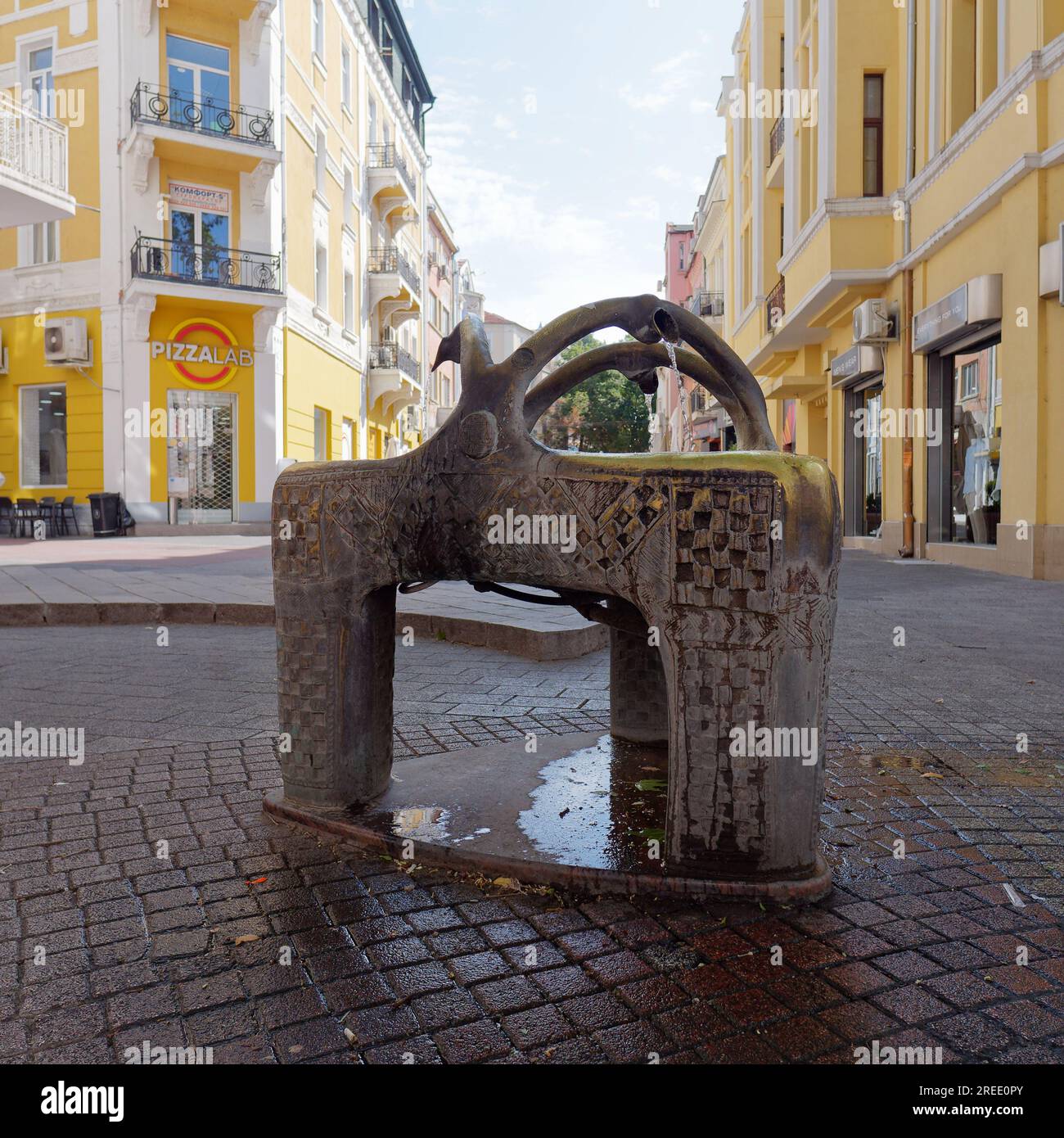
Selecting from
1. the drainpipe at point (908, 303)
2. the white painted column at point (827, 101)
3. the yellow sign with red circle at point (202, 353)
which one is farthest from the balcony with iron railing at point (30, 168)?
the drainpipe at point (908, 303)

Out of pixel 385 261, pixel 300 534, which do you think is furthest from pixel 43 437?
pixel 300 534

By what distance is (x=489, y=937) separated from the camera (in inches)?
74.0

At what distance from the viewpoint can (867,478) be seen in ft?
57.6

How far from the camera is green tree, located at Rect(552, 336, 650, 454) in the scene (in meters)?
60.8

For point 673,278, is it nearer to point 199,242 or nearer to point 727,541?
point 199,242

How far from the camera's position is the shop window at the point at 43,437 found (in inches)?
811

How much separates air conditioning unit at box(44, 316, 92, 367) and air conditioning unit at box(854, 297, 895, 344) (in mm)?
14951

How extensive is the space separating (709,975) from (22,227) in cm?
2343

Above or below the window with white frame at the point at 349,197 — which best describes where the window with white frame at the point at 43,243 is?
below

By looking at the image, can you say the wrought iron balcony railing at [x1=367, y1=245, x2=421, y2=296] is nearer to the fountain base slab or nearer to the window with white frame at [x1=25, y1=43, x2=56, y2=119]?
the window with white frame at [x1=25, y1=43, x2=56, y2=119]

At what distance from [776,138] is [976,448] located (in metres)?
12.5

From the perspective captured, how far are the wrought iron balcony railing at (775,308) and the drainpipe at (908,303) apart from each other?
15.9 ft

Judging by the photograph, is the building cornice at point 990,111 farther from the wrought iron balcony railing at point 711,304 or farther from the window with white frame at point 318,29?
the wrought iron balcony railing at point 711,304

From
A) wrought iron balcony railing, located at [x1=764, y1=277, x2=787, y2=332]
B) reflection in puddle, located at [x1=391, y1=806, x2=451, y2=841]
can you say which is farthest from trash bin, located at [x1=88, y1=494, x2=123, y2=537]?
reflection in puddle, located at [x1=391, y1=806, x2=451, y2=841]
